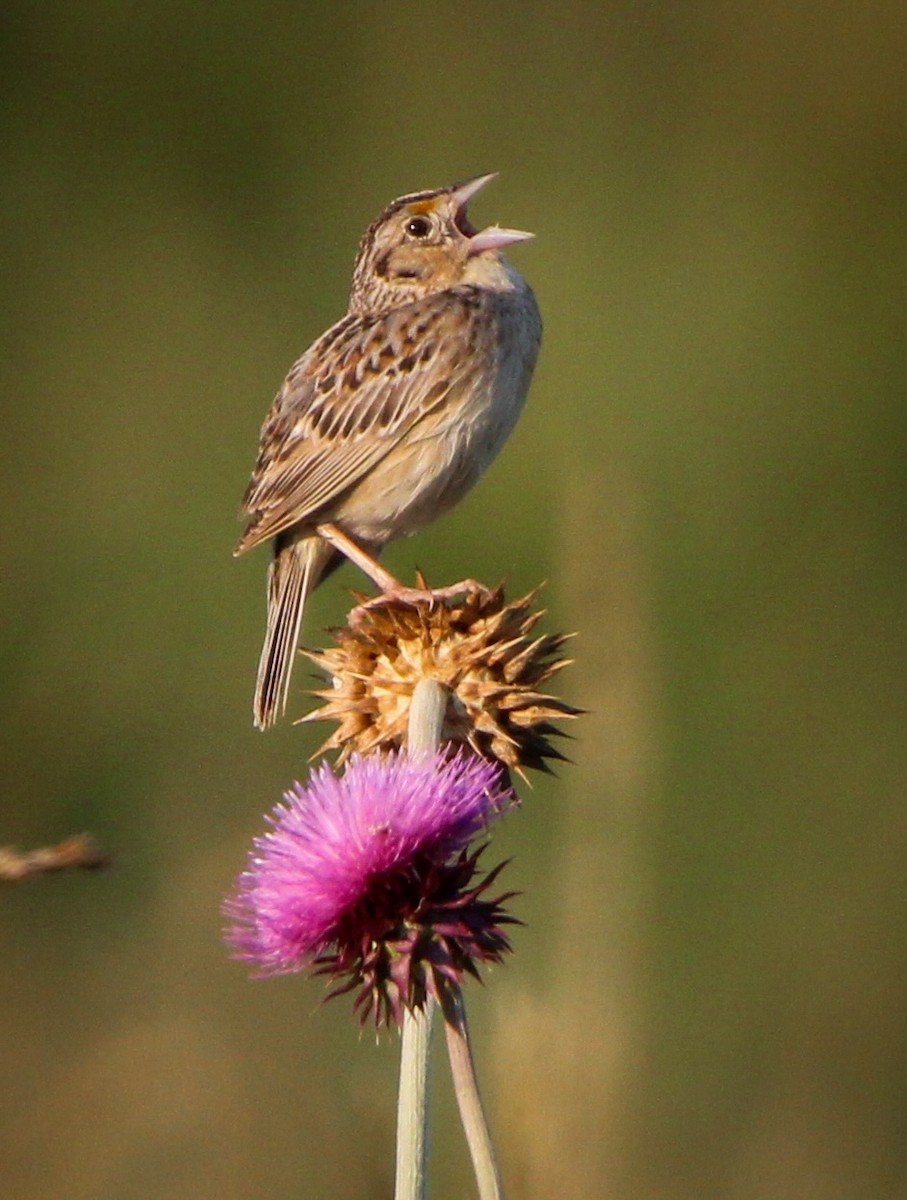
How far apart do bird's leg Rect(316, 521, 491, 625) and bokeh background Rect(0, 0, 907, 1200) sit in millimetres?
369

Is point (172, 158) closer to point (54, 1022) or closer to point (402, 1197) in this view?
point (54, 1022)

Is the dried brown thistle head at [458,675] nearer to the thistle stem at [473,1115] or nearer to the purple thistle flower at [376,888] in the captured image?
the purple thistle flower at [376,888]

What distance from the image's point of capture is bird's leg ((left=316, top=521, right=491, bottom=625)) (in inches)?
137

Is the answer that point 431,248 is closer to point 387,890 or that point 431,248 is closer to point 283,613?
point 283,613

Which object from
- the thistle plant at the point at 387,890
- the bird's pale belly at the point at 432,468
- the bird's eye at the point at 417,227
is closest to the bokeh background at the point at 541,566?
the bird's pale belly at the point at 432,468

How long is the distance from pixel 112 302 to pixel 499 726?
23.7 ft

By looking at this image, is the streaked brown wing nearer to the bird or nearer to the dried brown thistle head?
the bird

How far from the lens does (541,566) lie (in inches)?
357

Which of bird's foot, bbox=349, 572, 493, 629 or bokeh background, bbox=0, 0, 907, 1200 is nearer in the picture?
bird's foot, bbox=349, 572, 493, 629

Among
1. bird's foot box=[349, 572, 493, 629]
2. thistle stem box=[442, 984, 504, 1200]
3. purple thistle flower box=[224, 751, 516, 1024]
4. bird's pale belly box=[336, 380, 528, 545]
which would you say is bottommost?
thistle stem box=[442, 984, 504, 1200]

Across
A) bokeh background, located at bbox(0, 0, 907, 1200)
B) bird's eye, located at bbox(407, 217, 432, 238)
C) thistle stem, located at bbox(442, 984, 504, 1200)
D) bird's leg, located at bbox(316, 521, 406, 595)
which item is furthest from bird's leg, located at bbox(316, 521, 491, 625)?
thistle stem, located at bbox(442, 984, 504, 1200)

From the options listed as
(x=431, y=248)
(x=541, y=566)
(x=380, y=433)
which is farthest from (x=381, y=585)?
(x=541, y=566)

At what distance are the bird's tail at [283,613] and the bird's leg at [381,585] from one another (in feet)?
0.20

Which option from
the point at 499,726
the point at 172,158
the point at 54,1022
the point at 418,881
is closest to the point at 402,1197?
the point at 418,881
